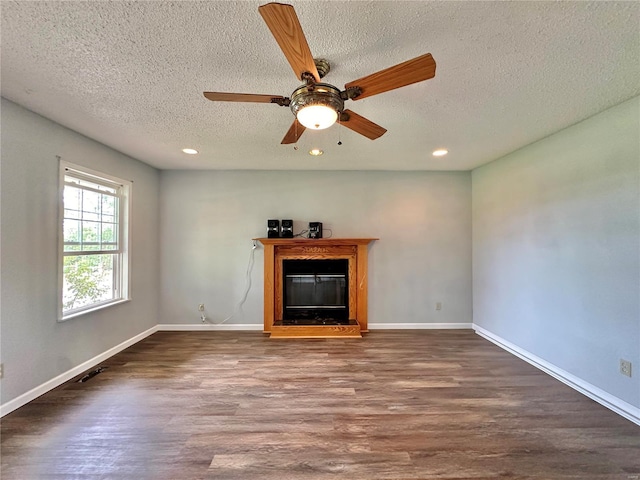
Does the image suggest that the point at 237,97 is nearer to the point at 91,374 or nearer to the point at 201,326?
the point at 91,374

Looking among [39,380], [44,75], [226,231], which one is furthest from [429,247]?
[39,380]

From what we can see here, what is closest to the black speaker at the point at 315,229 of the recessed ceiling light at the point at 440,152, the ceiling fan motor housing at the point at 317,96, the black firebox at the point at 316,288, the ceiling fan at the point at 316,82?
the black firebox at the point at 316,288

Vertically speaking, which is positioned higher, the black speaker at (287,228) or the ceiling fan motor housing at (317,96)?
the ceiling fan motor housing at (317,96)

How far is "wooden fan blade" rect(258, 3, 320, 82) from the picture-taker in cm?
94

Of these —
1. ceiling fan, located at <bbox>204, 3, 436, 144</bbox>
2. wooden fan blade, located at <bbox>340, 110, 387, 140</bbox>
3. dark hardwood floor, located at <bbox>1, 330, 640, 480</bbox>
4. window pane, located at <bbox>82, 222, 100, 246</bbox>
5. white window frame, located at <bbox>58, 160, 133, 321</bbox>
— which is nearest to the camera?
ceiling fan, located at <bbox>204, 3, 436, 144</bbox>

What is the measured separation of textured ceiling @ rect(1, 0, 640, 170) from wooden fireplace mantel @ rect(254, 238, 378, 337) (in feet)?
5.39

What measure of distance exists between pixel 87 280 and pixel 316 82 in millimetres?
3269

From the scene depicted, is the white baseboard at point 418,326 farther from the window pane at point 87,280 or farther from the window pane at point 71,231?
the window pane at point 71,231

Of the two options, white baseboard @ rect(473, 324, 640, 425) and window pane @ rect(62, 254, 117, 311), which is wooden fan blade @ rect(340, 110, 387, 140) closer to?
white baseboard @ rect(473, 324, 640, 425)

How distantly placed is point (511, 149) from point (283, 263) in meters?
3.31

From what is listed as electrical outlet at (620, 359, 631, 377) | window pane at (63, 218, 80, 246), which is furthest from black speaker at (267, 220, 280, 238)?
electrical outlet at (620, 359, 631, 377)

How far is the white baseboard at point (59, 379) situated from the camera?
80.8 inches

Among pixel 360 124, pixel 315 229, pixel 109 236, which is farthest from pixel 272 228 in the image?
pixel 360 124

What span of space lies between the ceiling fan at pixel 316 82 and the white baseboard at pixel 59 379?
2814 millimetres
